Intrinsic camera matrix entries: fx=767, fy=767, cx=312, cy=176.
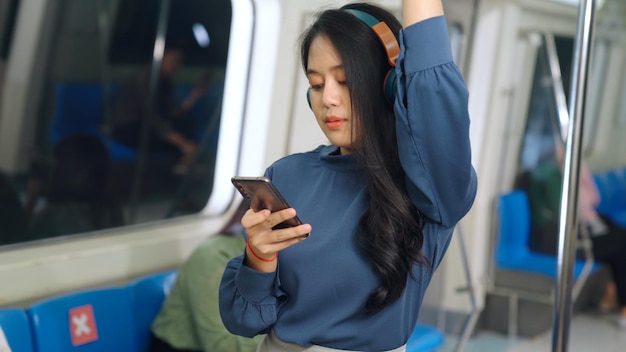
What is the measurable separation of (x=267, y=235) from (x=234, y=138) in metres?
2.45

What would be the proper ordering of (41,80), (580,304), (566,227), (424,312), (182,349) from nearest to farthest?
(566,227), (182,349), (424,312), (41,80), (580,304)

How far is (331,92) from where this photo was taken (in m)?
1.26

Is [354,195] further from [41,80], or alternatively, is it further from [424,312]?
[41,80]

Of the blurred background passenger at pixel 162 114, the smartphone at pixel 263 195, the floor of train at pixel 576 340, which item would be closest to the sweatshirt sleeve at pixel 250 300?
the smartphone at pixel 263 195

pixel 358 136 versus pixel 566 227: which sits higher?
pixel 358 136

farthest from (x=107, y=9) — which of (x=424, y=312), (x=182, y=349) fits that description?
(x=182, y=349)

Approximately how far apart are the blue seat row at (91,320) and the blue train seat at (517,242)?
2.96 m

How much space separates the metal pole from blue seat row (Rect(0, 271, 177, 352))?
4.57 ft

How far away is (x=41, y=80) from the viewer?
5074mm

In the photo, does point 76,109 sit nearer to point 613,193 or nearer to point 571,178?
point 613,193

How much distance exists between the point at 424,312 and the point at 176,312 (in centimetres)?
155

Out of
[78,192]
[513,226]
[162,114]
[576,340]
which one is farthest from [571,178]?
[162,114]

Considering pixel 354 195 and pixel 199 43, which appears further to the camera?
pixel 199 43

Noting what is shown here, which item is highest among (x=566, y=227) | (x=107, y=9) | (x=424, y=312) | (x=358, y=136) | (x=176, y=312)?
(x=107, y=9)
